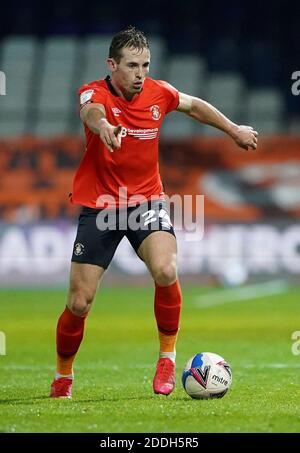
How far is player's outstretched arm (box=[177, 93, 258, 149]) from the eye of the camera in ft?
23.2

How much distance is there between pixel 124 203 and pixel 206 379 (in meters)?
1.25

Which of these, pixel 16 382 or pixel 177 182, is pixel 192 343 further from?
pixel 177 182

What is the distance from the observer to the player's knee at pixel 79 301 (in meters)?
6.57

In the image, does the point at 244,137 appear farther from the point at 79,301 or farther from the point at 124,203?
the point at 79,301

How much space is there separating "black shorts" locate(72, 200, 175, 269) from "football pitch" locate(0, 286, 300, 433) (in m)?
0.91

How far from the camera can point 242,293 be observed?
17.6 meters

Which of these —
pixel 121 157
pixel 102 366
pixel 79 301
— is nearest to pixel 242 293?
pixel 102 366

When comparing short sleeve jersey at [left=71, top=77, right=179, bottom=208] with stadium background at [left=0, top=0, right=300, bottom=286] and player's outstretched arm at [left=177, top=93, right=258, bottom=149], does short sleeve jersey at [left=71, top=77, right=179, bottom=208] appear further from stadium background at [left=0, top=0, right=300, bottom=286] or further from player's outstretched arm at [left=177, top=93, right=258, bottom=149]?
stadium background at [left=0, top=0, right=300, bottom=286]

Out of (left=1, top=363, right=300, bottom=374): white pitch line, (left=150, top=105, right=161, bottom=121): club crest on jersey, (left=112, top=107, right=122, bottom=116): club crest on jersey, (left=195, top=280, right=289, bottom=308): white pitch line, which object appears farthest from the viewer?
(left=195, top=280, right=289, bottom=308): white pitch line

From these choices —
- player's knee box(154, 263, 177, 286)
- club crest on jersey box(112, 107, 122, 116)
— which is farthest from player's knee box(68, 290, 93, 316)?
club crest on jersey box(112, 107, 122, 116)

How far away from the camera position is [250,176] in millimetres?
20297

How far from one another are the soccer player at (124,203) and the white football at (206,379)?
0.18m

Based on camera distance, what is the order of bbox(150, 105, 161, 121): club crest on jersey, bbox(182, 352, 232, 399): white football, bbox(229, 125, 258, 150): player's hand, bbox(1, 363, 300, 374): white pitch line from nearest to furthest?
bbox(182, 352, 232, 399): white football < bbox(150, 105, 161, 121): club crest on jersey < bbox(229, 125, 258, 150): player's hand < bbox(1, 363, 300, 374): white pitch line

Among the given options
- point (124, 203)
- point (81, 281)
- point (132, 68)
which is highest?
point (132, 68)
